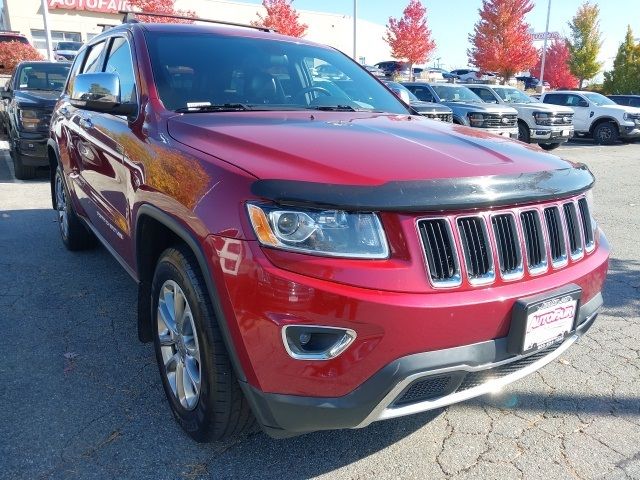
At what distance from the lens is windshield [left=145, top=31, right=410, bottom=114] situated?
9.82 ft

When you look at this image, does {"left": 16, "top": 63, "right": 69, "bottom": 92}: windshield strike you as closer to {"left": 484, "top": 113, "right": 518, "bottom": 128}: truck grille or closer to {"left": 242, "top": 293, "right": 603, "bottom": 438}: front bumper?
{"left": 242, "top": 293, "right": 603, "bottom": 438}: front bumper

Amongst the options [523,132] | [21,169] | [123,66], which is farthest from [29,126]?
[523,132]

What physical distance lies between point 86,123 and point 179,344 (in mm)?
2174

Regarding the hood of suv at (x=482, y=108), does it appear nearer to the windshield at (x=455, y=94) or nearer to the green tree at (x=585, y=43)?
the windshield at (x=455, y=94)

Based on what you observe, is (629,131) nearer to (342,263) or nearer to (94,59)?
(94,59)

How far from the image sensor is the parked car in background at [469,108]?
13.5m

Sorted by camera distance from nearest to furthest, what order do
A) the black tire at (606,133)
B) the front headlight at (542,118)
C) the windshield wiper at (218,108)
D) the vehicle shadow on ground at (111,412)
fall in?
1. the vehicle shadow on ground at (111,412)
2. the windshield wiper at (218,108)
3. the front headlight at (542,118)
4. the black tire at (606,133)

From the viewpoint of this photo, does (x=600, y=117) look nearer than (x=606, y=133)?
Yes

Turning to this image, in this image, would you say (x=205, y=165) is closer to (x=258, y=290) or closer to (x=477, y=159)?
(x=258, y=290)

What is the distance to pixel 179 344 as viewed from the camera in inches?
98.0

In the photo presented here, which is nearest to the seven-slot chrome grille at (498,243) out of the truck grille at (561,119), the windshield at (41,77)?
the windshield at (41,77)

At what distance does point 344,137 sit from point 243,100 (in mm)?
904

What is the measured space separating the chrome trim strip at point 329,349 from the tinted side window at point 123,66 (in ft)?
5.95

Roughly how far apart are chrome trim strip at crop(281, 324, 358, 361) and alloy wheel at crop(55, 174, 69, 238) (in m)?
3.83
